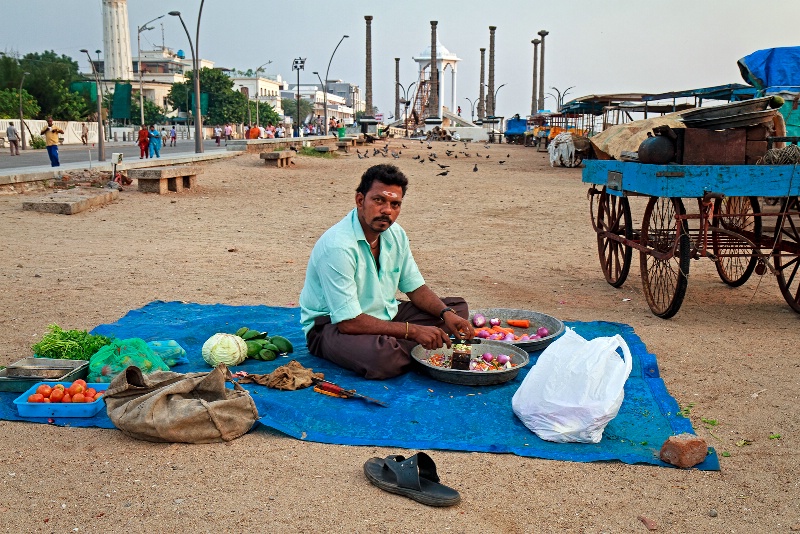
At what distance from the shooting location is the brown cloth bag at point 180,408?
3.50 meters

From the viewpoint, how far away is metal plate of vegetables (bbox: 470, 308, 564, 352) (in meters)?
5.04

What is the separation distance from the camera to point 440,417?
12.7ft

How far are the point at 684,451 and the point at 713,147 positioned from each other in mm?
3101

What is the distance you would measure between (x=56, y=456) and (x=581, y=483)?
2380mm

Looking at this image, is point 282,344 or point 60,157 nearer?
point 282,344

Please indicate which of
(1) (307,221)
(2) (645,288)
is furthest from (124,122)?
(2) (645,288)

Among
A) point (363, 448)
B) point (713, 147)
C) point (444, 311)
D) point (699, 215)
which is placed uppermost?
point (713, 147)

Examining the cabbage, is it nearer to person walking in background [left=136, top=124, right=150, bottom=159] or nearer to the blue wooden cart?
the blue wooden cart

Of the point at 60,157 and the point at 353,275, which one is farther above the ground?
the point at 60,157

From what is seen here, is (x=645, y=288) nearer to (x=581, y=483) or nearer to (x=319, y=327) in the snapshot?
(x=319, y=327)

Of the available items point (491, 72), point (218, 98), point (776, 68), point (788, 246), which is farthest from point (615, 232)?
point (491, 72)

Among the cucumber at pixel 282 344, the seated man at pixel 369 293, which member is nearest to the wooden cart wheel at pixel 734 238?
the seated man at pixel 369 293

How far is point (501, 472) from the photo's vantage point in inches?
131

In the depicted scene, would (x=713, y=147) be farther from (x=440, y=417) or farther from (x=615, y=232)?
(x=440, y=417)
